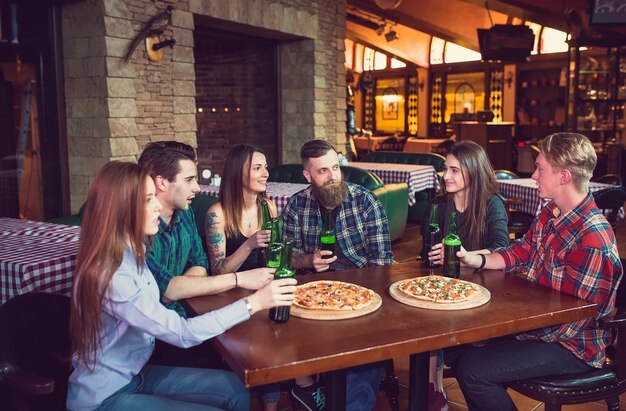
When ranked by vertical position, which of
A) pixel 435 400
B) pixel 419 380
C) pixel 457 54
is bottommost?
pixel 435 400

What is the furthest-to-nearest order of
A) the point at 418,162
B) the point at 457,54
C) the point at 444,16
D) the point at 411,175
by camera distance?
the point at 457,54 → the point at 444,16 → the point at 418,162 → the point at 411,175

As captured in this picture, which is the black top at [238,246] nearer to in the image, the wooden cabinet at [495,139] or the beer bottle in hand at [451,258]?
the beer bottle in hand at [451,258]

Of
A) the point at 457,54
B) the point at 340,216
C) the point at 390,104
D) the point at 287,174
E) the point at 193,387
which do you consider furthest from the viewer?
the point at 390,104

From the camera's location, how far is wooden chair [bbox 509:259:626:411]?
209cm

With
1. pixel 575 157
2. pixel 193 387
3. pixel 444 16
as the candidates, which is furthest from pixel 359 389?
pixel 444 16

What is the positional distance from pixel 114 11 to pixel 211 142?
2.56 m

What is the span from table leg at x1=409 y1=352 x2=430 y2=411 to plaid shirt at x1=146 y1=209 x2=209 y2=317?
92cm

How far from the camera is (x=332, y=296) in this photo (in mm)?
2018

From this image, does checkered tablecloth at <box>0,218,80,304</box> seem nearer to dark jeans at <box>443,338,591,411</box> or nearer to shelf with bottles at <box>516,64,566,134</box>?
dark jeans at <box>443,338,591,411</box>

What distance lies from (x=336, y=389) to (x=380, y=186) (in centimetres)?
399

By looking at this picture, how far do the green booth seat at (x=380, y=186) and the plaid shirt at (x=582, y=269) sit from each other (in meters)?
3.59

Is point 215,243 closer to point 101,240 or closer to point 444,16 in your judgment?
point 101,240

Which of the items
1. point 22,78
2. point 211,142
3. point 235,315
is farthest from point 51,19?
point 235,315

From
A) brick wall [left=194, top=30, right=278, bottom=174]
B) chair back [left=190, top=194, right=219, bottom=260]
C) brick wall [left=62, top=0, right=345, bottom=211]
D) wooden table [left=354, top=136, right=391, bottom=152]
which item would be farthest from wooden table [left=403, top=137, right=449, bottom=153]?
chair back [left=190, top=194, right=219, bottom=260]
